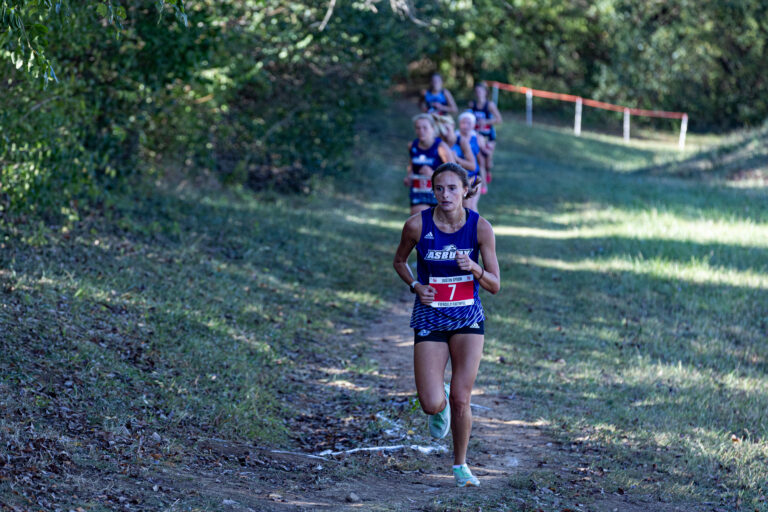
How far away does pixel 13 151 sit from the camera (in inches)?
327

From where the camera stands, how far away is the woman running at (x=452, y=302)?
5531mm

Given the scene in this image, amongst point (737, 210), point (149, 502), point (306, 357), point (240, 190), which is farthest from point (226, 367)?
point (737, 210)

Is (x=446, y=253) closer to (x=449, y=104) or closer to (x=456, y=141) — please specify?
(x=456, y=141)

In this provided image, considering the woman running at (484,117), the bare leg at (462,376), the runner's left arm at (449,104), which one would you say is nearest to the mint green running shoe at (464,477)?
the bare leg at (462,376)

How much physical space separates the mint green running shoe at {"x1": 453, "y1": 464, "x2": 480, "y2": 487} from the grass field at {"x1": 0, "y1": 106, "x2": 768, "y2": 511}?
11.3 inches

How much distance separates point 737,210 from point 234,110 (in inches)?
363

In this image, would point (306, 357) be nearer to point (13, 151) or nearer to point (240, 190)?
point (13, 151)

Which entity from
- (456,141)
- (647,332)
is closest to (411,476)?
(647,332)


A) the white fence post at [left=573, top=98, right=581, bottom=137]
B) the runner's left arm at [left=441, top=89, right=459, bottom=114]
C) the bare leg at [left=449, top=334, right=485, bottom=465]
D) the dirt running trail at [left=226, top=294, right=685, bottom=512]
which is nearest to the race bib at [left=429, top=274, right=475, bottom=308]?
the bare leg at [left=449, top=334, right=485, bottom=465]

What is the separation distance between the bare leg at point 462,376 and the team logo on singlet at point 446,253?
50 centimetres

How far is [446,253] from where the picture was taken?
219 inches

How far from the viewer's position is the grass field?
5.86 meters

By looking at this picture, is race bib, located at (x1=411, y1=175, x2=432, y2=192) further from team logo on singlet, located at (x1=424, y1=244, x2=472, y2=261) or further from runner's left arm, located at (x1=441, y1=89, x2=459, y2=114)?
team logo on singlet, located at (x1=424, y1=244, x2=472, y2=261)

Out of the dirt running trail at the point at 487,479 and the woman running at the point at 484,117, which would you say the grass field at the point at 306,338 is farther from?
the woman running at the point at 484,117
